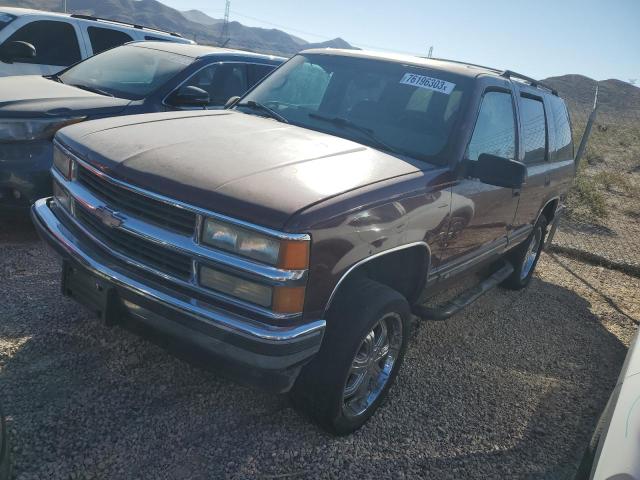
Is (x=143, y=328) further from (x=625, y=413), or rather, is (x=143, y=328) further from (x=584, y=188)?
(x=584, y=188)

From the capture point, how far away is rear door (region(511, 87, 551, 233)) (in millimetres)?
4332

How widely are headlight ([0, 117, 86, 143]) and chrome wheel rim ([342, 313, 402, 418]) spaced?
311 cm

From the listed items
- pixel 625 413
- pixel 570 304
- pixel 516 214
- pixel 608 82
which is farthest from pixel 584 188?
pixel 608 82

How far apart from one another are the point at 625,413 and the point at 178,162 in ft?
7.29

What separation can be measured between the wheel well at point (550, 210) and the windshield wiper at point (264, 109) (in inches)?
120

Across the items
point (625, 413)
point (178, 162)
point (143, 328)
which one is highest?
point (178, 162)

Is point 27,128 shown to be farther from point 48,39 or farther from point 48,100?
point 48,39

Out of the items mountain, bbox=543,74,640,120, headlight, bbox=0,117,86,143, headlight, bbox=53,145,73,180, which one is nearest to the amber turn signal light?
headlight, bbox=53,145,73,180

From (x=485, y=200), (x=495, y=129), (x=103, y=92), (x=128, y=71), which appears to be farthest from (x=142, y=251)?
(x=128, y=71)

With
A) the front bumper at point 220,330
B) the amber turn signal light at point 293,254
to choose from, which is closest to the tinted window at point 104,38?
the front bumper at point 220,330

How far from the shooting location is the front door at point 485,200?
3336mm

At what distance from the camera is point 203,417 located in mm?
2844

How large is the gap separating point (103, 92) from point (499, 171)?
385cm

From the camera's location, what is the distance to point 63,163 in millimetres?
3043
